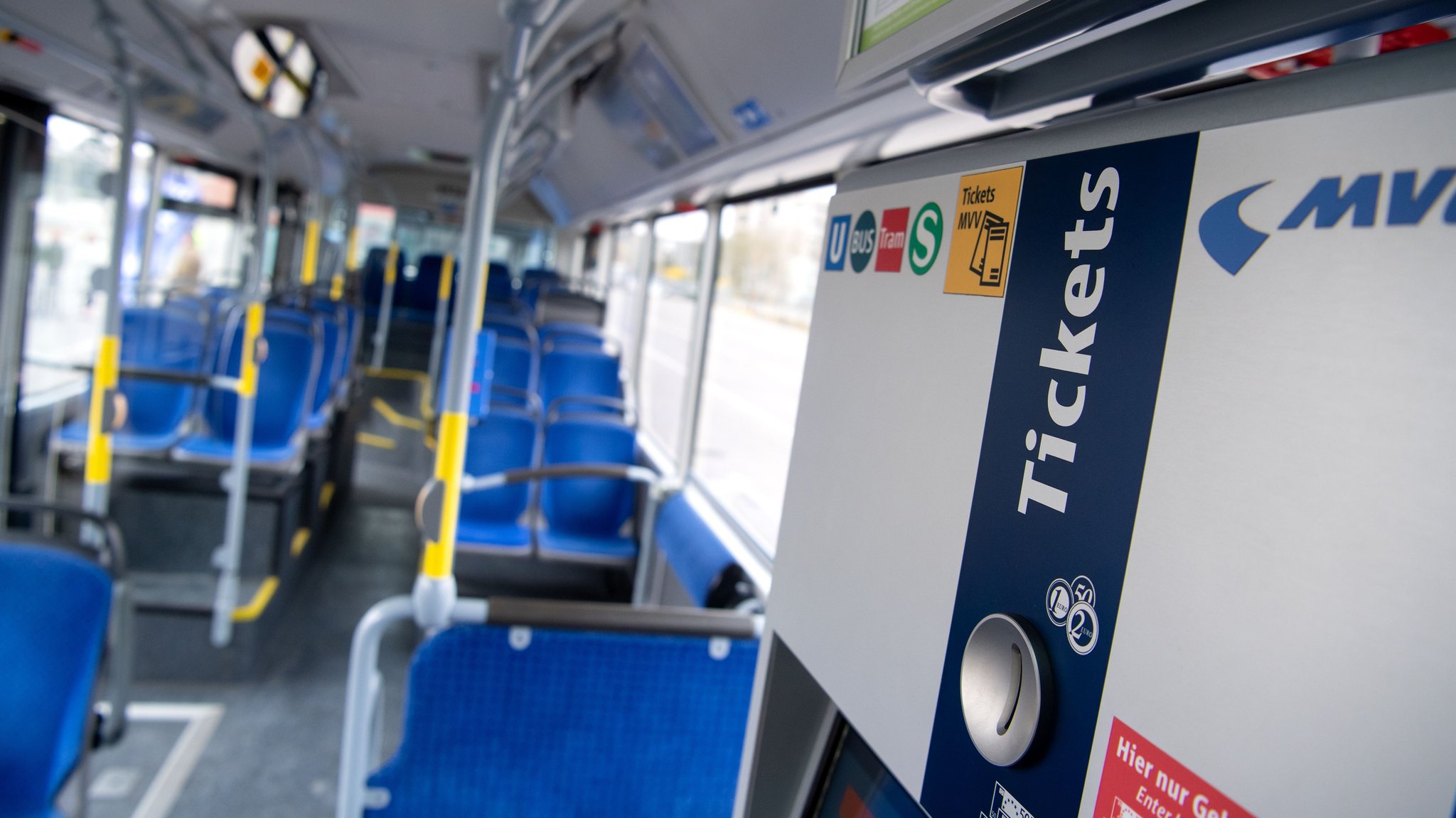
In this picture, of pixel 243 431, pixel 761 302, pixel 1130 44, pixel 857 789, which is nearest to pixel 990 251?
pixel 1130 44

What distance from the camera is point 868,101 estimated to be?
208cm

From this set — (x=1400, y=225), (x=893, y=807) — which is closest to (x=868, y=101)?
(x=893, y=807)

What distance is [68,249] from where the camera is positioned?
4582mm

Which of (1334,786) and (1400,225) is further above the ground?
(1400,225)

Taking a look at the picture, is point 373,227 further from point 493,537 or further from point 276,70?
point 493,537

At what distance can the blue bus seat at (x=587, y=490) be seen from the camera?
473cm

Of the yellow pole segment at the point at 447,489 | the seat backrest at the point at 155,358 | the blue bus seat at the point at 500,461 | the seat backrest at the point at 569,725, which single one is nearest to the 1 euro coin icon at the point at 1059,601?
the seat backrest at the point at 569,725

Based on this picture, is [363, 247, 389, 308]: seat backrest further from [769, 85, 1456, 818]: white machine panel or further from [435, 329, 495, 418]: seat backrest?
[769, 85, 1456, 818]: white machine panel

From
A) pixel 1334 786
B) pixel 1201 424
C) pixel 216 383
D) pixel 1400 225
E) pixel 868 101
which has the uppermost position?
pixel 868 101

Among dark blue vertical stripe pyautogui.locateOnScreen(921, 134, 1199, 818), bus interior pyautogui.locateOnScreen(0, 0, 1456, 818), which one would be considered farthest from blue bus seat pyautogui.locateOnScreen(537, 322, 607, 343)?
dark blue vertical stripe pyautogui.locateOnScreen(921, 134, 1199, 818)

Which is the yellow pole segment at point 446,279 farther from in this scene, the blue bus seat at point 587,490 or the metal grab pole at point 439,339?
the blue bus seat at point 587,490

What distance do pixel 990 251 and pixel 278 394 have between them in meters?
5.19

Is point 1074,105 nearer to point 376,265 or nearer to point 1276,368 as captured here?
point 1276,368

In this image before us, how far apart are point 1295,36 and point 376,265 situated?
49.7ft
